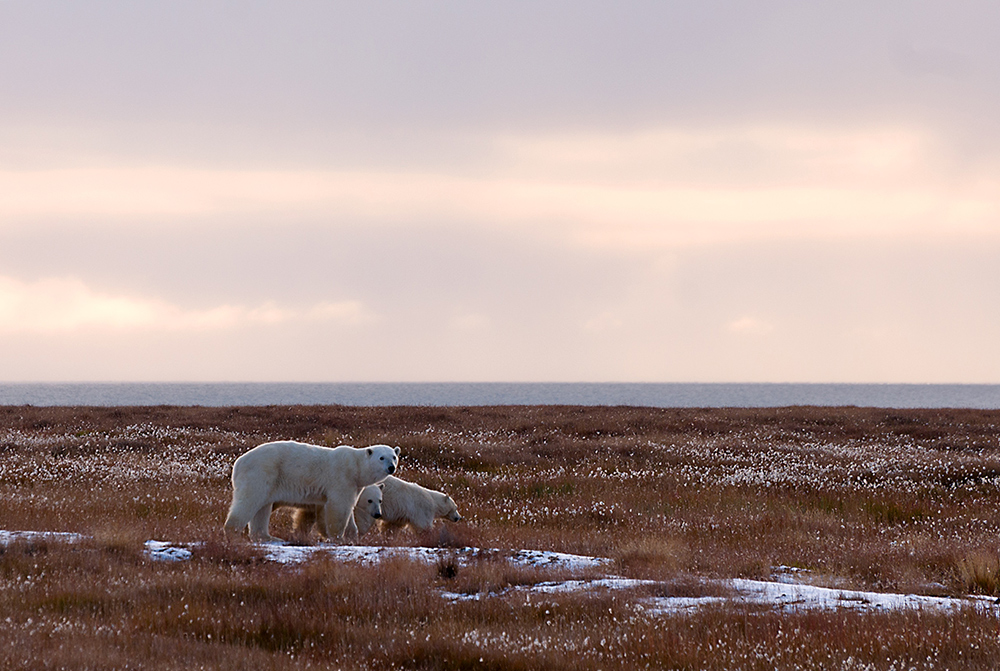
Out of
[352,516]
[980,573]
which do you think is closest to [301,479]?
[352,516]

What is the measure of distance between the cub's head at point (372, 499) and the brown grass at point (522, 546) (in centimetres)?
87

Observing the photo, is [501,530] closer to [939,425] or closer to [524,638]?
[524,638]

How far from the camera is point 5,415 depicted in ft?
113

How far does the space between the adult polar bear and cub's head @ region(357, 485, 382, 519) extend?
23.3 inches

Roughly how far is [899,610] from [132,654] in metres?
6.42

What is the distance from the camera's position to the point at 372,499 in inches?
527

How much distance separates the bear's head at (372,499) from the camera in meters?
13.3

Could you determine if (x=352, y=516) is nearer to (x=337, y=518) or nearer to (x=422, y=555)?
(x=337, y=518)

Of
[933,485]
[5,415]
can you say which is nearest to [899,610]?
[933,485]

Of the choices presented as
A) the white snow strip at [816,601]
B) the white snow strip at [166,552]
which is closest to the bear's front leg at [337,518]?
the white snow strip at [166,552]

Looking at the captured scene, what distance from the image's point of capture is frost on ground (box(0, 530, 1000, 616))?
8.30 m

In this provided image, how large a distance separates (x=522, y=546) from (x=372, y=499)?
281 cm

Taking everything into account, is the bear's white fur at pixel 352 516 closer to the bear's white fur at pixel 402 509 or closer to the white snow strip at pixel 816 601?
the bear's white fur at pixel 402 509

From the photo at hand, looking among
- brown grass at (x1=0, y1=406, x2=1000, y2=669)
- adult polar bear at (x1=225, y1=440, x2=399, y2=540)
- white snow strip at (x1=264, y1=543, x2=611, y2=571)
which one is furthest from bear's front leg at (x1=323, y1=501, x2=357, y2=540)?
white snow strip at (x1=264, y1=543, x2=611, y2=571)
